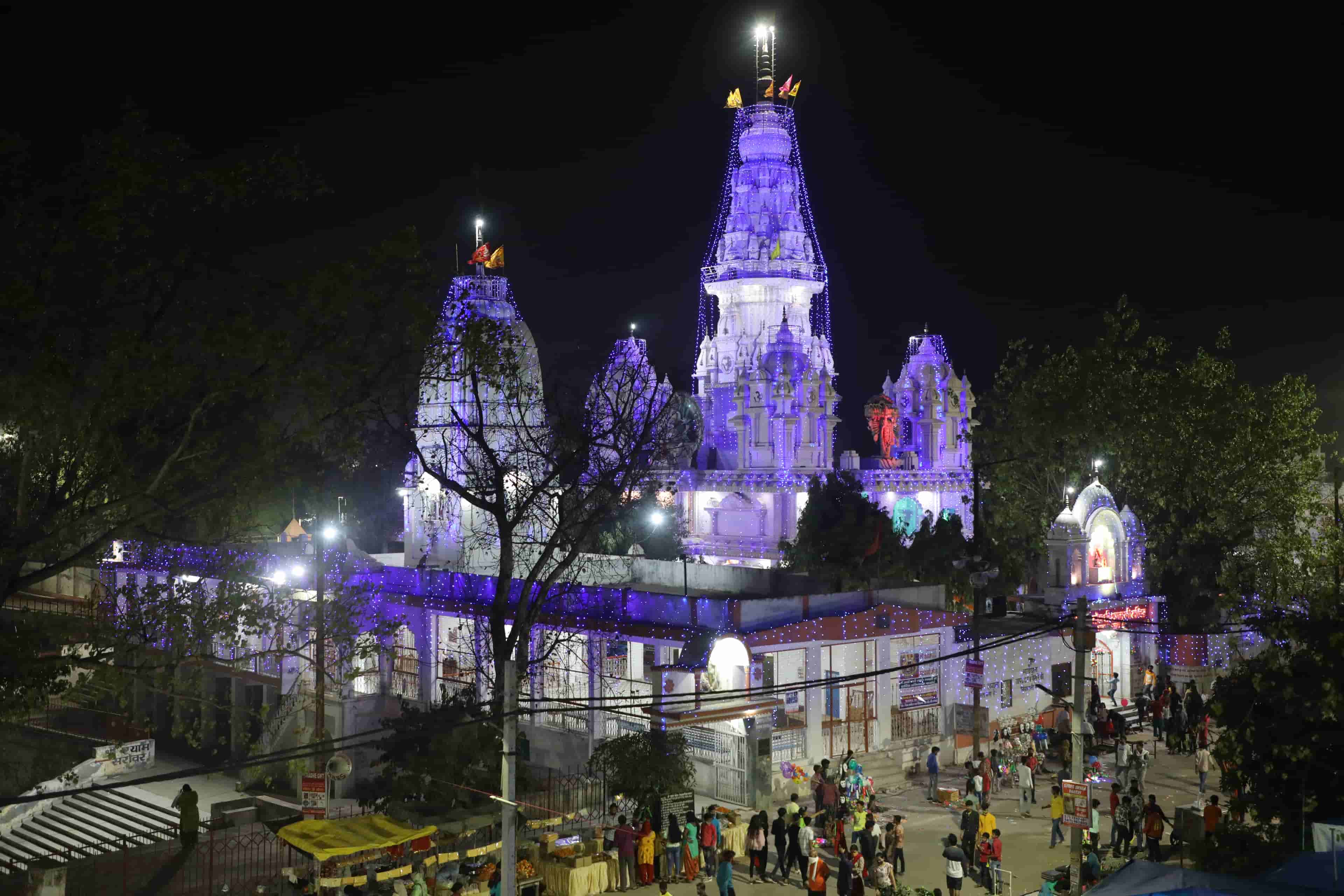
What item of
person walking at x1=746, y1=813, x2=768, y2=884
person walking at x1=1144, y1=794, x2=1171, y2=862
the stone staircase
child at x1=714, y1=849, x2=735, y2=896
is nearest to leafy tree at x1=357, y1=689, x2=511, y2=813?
the stone staircase

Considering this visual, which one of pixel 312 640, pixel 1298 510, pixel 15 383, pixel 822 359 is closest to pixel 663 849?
pixel 312 640

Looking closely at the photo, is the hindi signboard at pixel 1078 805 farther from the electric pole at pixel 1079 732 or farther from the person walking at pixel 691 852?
the person walking at pixel 691 852

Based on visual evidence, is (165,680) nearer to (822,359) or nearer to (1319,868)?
(1319,868)

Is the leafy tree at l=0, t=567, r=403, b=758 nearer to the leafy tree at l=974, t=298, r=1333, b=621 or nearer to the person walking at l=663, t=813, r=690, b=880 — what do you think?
the person walking at l=663, t=813, r=690, b=880

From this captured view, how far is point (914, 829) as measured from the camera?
24812 millimetres

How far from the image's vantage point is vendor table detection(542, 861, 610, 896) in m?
20.4

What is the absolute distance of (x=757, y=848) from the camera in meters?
21.5

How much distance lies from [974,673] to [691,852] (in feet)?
31.4

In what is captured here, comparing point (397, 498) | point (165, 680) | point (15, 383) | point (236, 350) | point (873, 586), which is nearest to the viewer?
point (15, 383)

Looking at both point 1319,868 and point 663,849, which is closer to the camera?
point 1319,868

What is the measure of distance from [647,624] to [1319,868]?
16.9 meters

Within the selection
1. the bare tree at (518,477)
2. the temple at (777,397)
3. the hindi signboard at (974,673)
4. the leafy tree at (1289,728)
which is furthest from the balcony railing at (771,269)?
the leafy tree at (1289,728)

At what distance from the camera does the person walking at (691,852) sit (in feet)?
70.6

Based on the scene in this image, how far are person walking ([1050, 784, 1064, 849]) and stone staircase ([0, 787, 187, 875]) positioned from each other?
17.0m
